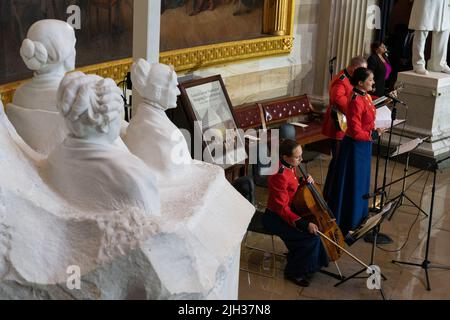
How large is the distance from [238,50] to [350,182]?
323 cm

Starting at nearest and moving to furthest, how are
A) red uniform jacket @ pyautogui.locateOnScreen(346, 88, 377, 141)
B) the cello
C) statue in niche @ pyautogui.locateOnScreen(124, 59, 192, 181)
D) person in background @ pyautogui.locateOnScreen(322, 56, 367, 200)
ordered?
statue in niche @ pyautogui.locateOnScreen(124, 59, 192, 181) < the cello < red uniform jacket @ pyautogui.locateOnScreen(346, 88, 377, 141) < person in background @ pyautogui.locateOnScreen(322, 56, 367, 200)

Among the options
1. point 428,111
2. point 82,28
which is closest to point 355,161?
point 82,28

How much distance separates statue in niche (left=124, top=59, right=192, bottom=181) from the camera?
339 cm

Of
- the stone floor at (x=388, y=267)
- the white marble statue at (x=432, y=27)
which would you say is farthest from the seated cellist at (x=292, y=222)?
the white marble statue at (x=432, y=27)

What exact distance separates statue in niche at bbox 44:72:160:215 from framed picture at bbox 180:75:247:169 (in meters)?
4.27

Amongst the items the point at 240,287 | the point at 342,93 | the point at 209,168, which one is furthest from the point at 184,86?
the point at 209,168

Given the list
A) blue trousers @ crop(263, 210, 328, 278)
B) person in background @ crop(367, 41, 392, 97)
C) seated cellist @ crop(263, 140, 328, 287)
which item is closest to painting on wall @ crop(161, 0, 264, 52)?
person in background @ crop(367, 41, 392, 97)

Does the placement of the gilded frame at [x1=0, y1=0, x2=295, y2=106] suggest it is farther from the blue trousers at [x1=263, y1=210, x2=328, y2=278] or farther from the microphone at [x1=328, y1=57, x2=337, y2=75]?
the blue trousers at [x1=263, y1=210, x2=328, y2=278]

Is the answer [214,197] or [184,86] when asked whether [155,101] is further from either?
[184,86]

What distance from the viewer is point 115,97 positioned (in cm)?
270

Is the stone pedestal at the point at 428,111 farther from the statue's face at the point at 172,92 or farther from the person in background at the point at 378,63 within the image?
the statue's face at the point at 172,92

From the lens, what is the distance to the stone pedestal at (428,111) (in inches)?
390

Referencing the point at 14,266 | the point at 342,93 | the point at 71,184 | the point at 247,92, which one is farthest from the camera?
the point at 247,92

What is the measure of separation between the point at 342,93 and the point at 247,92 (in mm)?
2556
